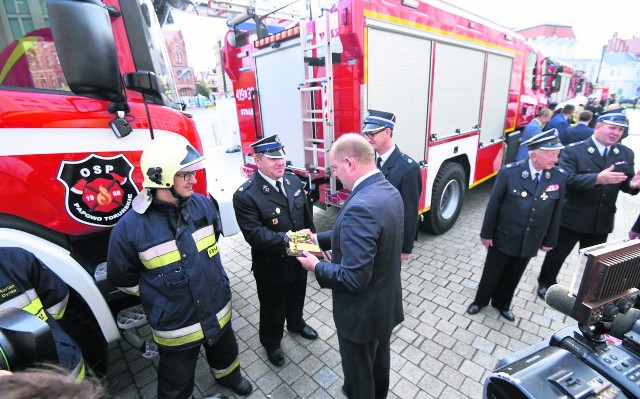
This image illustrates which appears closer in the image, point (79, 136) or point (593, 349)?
point (593, 349)

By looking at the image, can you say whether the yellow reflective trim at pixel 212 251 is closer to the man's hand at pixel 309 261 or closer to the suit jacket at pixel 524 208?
the man's hand at pixel 309 261

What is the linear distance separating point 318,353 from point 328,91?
8.45ft

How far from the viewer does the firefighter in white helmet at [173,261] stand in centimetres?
171

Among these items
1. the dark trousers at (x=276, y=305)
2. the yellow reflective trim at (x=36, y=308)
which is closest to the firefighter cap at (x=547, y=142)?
the dark trousers at (x=276, y=305)

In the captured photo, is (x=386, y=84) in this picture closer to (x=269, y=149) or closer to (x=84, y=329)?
(x=269, y=149)

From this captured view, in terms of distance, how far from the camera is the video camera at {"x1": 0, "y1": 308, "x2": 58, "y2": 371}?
94 centimetres

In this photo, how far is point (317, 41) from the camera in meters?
3.31

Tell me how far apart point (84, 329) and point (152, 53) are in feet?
6.46

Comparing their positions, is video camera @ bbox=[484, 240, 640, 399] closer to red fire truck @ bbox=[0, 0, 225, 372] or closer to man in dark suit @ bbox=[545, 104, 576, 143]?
red fire truck @ bbox=[0, 0, 225, 372]

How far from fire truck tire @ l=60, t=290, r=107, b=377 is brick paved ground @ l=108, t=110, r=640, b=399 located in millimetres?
568

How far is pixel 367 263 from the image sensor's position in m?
1.57

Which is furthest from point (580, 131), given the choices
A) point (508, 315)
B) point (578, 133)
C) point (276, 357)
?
point (276, 357)

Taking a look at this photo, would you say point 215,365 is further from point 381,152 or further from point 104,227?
point 381,152

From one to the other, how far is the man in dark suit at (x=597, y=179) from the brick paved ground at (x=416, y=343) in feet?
3.14
